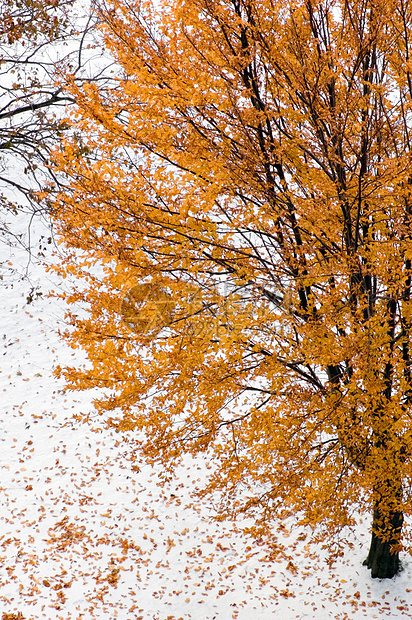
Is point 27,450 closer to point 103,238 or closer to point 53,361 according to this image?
point 53,361

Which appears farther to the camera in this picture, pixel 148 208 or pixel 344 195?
pixel 148 208

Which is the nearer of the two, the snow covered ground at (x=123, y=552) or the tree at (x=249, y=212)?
the tree at (x=249, y=212)

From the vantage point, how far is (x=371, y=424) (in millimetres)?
4035

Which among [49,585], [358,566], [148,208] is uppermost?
[148,208]

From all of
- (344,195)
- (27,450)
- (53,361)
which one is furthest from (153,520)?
(344,195)

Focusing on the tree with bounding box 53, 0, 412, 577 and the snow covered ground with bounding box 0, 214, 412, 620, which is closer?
the tree with bounding box 53, 0, 412, 577

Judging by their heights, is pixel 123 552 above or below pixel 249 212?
below

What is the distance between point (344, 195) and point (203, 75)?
137 centimetres

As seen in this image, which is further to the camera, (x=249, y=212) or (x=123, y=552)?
(x=123, y=552)

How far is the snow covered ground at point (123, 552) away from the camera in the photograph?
6.04 m

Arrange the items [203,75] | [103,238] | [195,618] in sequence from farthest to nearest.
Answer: [195,618] → [103,238] → [203,75]

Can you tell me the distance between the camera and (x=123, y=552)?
23.3ft

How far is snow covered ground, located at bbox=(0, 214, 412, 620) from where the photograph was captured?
6043mm

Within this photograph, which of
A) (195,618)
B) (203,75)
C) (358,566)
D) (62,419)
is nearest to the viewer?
(203,75)
